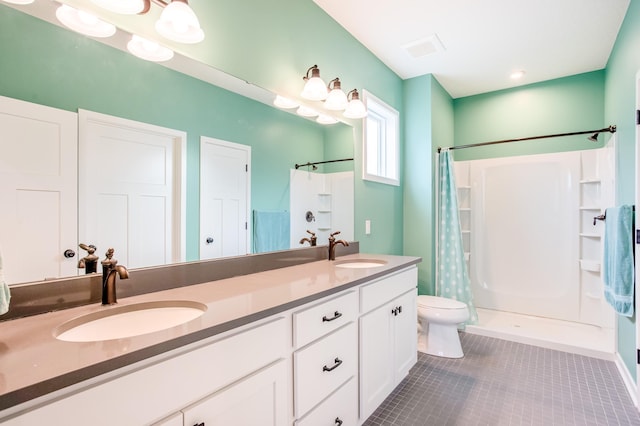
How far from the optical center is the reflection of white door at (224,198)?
145cm

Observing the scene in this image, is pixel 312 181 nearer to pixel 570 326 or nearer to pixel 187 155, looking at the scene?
pixel 187 155

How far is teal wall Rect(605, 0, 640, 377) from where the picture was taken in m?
1.99

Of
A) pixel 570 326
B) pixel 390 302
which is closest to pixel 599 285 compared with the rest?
pixel 570 326

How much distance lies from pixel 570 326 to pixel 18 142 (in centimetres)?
407

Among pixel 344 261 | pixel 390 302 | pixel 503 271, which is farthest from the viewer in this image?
pixel 503 271

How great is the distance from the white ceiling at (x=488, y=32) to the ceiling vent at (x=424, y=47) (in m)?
0.03

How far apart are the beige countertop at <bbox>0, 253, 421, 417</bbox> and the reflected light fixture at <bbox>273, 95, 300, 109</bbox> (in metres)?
1.00

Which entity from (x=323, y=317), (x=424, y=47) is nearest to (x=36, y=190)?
(x=323, y=317)

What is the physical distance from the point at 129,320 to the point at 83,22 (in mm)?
1013

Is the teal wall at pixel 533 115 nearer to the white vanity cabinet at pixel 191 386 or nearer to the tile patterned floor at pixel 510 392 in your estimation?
the tile patterned floor at pixel 510 392

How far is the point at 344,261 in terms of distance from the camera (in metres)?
2.14

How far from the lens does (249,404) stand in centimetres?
97

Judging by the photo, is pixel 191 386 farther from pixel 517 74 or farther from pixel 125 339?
pixel 517 74

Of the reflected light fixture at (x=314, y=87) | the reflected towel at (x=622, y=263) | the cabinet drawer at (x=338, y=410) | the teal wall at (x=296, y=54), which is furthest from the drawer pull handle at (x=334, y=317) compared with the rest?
the reflected towel at (x=622, y=263)
